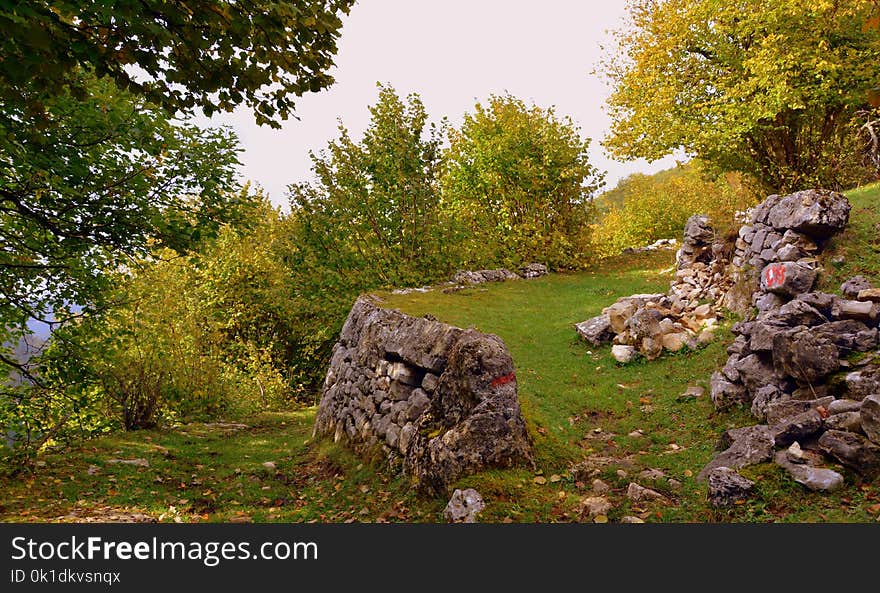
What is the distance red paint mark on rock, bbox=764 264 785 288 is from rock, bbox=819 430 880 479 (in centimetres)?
581

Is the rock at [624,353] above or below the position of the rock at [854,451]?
above

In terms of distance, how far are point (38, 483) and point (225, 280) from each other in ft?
60.3

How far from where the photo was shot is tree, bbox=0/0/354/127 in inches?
163

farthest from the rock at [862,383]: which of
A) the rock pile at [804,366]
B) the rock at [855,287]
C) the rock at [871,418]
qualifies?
the rock at [855,287]

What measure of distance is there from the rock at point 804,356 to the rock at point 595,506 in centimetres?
416

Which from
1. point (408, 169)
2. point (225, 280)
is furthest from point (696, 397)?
point (225, 280)

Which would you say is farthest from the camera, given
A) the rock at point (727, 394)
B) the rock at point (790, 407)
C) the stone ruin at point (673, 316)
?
the stone ruin at point (673, 316)

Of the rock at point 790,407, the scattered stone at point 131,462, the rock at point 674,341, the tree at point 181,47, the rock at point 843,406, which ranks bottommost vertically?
the scattered stone at point 131,462

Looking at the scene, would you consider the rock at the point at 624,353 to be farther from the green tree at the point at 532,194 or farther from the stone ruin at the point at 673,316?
the green tree at the point at 532,194

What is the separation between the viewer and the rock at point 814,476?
Result: 5840 millimetres

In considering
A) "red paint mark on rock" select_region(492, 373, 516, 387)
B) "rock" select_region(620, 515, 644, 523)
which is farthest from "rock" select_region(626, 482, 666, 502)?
"red paint mark on rock" select_region(492, 373, 516, 387)

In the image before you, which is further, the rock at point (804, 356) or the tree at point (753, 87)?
the tree at point (753, 87)

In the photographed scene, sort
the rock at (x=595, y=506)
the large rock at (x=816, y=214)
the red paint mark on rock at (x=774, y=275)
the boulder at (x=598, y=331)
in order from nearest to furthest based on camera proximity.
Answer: the rock at (x=595, y=506) → the red paint mark on rock at (x=774, y=275) → the large rock at (x=816, y=214) → the boulder at (x=598, y=331)

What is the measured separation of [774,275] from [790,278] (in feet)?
1.16
